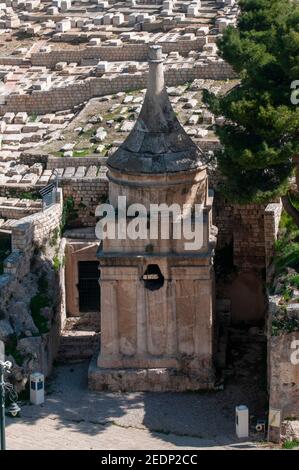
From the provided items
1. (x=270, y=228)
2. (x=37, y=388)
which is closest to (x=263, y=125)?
(x=270, y=228)

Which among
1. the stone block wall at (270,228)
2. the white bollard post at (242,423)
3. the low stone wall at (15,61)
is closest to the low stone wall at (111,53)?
the low stone wall at (15,61)

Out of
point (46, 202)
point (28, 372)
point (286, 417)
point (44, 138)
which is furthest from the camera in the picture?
point (44, 138)

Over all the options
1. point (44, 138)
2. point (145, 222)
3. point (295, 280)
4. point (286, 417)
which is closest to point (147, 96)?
point (145, 222)

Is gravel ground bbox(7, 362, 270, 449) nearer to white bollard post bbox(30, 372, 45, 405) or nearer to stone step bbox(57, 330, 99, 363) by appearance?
white bollard post bbox(30, 372, 45, 405)

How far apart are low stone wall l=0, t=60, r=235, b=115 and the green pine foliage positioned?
43.9 ft

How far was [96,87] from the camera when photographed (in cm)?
5784

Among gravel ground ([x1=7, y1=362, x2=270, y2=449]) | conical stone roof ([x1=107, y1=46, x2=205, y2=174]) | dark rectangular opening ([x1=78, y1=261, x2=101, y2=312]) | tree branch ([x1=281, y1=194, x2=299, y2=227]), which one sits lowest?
gravel ground ([x1=7, y1=362, x2=270, y2=449])

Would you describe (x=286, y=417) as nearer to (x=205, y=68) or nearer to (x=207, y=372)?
(x=207, y=372)

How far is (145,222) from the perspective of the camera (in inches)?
1634

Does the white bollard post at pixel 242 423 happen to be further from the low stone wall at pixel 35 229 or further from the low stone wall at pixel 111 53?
the low stone wall at pixel 111 53

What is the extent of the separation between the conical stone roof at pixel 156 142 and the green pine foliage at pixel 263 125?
0.98 metres

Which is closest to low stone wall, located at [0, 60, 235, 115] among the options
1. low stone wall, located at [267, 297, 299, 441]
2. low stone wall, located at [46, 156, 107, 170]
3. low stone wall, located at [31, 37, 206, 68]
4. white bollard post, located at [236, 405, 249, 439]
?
low stone wall, located at [31, 37, 206, 68]

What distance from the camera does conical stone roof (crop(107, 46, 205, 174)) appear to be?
41.5 m

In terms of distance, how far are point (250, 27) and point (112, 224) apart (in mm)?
9380
